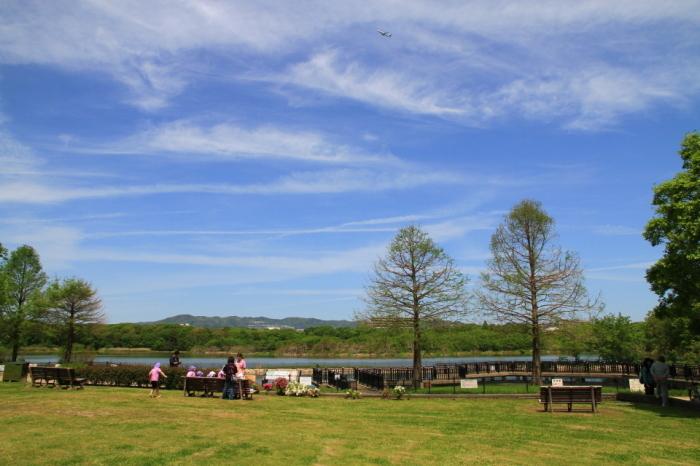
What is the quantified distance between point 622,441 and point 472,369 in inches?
994

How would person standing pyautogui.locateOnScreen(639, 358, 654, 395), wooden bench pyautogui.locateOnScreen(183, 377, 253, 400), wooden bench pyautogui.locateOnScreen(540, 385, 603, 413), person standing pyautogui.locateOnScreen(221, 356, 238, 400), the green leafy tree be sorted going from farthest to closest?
the green leafy tree
person standing pyautogui.locateOnScreen(639, 358, 654, 395)
wooden bench pyautogui.locateOnScreen(183, 377, 253, 400)
person standing pyautogui.locateOnScreen(221, 356, 238, 400)
wooden bench pyautogui.locateOnScreen(540, 385, 603, 413)

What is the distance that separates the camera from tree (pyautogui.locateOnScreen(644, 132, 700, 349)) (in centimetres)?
1925

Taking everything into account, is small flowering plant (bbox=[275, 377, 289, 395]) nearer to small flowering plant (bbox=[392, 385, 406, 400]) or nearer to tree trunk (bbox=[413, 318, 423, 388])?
small flowering plant (bbox=[392, 385, 406, 400])

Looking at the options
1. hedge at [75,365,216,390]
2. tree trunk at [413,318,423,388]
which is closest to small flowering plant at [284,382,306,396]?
hedge at [75,365,216,390]

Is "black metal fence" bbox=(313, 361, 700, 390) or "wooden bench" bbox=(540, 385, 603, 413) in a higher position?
"wooden bench" bbox=(540, 385, 603, 413)

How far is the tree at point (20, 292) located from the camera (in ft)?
136

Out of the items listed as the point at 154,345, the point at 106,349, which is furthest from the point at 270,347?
the point at 106,349

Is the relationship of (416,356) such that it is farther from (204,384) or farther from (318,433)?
(318,433)

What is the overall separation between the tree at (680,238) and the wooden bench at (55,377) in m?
22.1

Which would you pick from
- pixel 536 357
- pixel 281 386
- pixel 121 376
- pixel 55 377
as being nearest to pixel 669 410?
pixel 536 357

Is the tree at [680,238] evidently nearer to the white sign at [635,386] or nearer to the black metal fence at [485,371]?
the white sign at [635,386]

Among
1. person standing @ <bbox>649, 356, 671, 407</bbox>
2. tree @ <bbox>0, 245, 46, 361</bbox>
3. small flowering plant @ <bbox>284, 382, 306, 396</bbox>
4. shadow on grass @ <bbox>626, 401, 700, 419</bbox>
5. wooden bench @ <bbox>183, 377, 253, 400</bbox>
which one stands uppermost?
tree @ <bbox>0, 245, 46, 361</bbox>

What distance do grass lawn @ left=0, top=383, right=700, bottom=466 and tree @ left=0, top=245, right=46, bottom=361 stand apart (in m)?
26.8

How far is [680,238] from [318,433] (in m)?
14.7
